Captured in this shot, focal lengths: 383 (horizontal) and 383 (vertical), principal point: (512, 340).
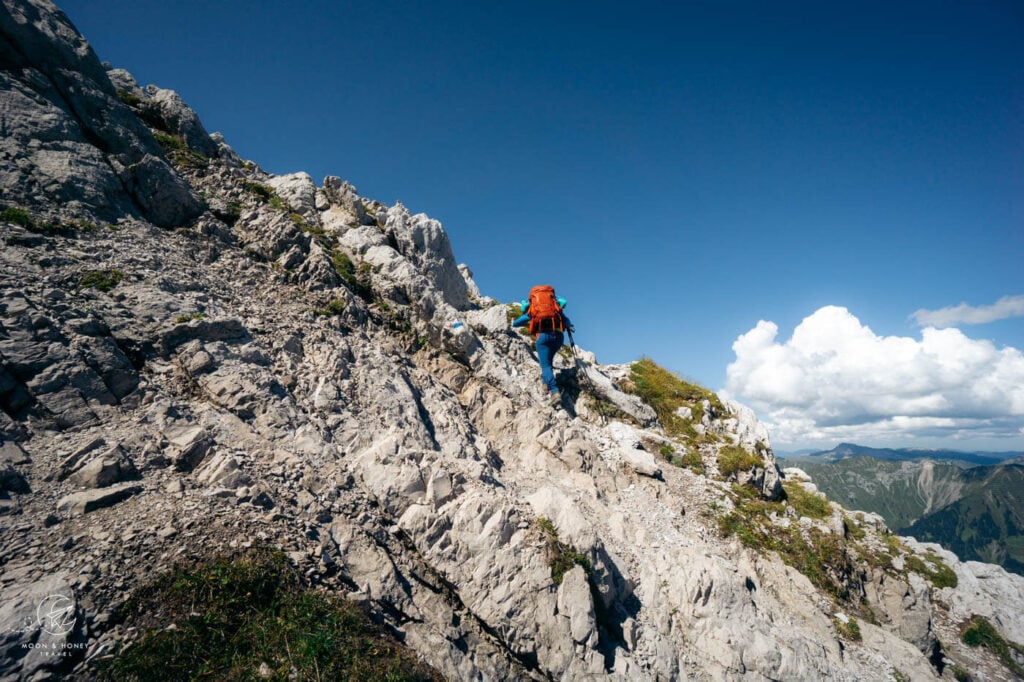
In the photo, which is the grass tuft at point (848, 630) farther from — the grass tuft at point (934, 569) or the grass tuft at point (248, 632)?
the grass tuft at point (248, 632)

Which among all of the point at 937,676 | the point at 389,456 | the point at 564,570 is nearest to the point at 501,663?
the point at 564,570

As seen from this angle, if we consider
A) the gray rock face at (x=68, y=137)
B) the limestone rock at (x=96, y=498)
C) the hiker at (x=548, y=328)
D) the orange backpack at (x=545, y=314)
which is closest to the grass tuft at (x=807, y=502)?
the hiker at (x=548, y=328)

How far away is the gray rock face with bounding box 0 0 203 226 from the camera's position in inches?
525

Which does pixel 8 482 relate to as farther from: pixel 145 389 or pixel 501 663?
pixel 501 663

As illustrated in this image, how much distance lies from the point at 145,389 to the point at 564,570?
13452 mm

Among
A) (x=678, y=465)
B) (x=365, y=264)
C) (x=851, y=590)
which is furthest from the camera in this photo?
(x=365, y=264)

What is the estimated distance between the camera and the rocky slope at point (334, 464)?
8.97m

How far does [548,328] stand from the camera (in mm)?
20609

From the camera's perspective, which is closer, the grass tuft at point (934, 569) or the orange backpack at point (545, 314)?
the grass tuft at point (934, 569)

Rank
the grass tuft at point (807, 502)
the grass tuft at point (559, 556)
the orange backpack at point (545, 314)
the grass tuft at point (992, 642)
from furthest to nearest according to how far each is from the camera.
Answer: the orange backpack at point (545, 314) < the grass tuft at point (807, 502) < the grass tuft at point (992, 642) < the grass tuft at point (559, 556)

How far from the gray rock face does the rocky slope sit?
0.29 feet

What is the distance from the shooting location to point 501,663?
33.8ft

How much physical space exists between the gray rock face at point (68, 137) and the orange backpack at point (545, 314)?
53.1ft

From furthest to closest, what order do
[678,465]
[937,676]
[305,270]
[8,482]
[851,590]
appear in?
[678,465]
[305,270]
[851,590]
[937,676]
[8,482]
